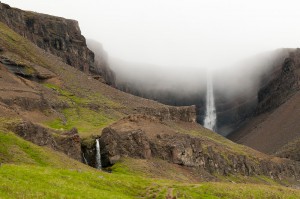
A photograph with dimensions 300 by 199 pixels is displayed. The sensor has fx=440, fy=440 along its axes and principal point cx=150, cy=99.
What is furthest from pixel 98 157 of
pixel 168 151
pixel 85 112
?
pixel 85 112

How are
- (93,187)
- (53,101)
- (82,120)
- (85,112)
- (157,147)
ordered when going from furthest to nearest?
(85,112)
(53,101)
(82,120)
(157,147)
(93,187)

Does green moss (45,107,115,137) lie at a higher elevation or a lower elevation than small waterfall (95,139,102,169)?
higher

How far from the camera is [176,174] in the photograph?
85125 millimetres

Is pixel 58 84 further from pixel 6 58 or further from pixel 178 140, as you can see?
pixel 178 140

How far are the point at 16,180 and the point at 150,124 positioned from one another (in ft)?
244

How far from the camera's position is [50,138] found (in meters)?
70.9

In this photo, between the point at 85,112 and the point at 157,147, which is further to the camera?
the point at 85,112

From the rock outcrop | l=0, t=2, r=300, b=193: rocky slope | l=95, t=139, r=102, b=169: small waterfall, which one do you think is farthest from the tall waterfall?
l=0, t=2, r=300, b=193: rocky slope

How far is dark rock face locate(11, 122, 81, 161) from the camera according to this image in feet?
217

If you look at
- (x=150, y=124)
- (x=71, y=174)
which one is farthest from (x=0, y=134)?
(x=150, y=124)

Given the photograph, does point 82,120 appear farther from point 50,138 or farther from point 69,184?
point 69,184

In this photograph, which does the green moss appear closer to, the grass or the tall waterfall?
the grass

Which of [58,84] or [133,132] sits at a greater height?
[58,84]

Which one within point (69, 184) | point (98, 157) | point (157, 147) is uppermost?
point (157, 147)
